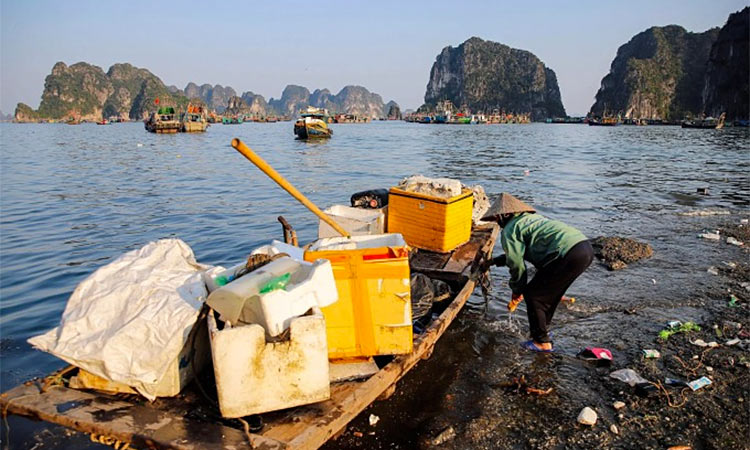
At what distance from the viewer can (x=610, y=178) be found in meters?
21.8

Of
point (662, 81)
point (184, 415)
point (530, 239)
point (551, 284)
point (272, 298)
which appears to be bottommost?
point (184, 415)

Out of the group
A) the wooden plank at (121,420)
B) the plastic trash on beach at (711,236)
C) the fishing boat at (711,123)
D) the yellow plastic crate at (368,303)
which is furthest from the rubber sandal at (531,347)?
the fishing boat at (711,123)

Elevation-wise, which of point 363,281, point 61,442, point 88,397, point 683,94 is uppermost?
point 683,94

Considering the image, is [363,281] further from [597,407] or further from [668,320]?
[668,320]

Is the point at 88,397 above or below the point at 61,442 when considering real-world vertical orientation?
above

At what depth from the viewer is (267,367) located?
3.03 metres

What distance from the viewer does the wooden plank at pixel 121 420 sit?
290 centimetres

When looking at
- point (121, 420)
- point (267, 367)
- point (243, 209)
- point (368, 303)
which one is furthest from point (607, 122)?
point (121, 420)

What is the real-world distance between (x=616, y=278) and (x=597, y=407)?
432 cm

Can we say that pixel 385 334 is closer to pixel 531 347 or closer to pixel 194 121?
pixel 531 347

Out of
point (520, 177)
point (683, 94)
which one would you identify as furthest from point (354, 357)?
point (683, 94)

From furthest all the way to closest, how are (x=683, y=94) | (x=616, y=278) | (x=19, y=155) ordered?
(x=683, y=94) → (x=19, y=155) → (x=616, y=278)

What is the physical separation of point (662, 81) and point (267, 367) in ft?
607

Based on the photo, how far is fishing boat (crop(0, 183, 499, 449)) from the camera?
2.94m
